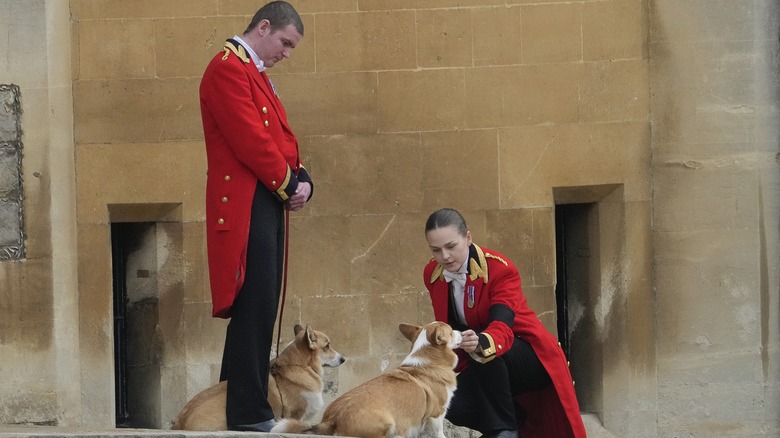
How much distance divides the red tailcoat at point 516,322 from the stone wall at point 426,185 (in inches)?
66.5

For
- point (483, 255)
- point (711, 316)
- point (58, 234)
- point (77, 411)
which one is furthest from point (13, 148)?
point (711, 316)

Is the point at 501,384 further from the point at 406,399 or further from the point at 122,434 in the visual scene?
the point at 122,434

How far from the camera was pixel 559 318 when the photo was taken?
8.12 metres

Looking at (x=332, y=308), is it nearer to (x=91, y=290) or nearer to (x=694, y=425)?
(x=91, y=290)

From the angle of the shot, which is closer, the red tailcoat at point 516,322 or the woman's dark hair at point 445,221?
the woman's dark hair at point 445,221

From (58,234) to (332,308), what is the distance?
1.50 meters

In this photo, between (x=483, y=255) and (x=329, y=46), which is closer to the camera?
(x=483, y=255)

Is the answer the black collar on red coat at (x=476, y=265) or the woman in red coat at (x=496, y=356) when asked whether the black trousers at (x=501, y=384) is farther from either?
the black collar on red coat at (x=476, y=265)

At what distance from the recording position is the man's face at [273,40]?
544 cm

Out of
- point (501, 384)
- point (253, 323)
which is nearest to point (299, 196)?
point (253, 323)

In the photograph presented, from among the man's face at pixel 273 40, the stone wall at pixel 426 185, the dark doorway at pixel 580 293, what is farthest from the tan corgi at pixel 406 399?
the dark doorway at pixel 580 293

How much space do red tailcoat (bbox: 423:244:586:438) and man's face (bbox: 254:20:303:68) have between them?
3.81 ft

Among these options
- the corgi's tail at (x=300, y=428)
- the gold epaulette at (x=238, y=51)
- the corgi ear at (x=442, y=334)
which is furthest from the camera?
the corgi ear at (x=442, y=334)

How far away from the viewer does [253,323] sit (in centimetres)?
543
